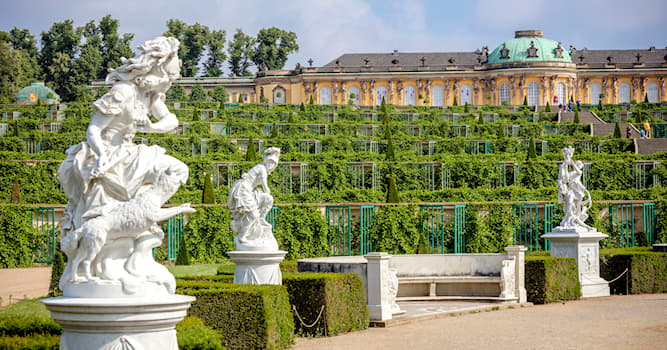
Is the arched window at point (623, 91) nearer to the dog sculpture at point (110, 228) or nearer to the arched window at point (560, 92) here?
the arched window at point (560, 92)

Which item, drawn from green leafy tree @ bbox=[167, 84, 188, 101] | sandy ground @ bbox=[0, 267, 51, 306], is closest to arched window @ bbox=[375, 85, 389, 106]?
green leafy tree @ bbox=[167, 84, 188, 101]

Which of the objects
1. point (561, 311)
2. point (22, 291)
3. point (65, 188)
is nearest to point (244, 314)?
point (65, 188)

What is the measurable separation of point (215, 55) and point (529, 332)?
228ft

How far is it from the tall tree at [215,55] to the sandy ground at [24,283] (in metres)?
58.5

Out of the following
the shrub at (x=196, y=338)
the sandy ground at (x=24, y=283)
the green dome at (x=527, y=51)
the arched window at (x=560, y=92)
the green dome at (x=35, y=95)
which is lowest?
the sandy ground at (x=24, y=283)

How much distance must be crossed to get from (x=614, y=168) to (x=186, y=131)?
54.8ft

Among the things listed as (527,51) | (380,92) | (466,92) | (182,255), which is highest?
(527,51)

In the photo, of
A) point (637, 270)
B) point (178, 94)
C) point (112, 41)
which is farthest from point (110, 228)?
point (112, 41)

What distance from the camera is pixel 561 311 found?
15.1 metres

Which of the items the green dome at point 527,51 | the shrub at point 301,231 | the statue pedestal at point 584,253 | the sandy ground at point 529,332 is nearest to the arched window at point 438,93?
the green dome at point 527,51

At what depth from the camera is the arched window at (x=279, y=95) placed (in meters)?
75.3

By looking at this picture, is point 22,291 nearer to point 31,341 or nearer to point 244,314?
point 244,314

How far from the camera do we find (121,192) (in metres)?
5.32

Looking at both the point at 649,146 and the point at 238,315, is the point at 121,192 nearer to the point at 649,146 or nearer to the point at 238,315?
the point at 238,315
